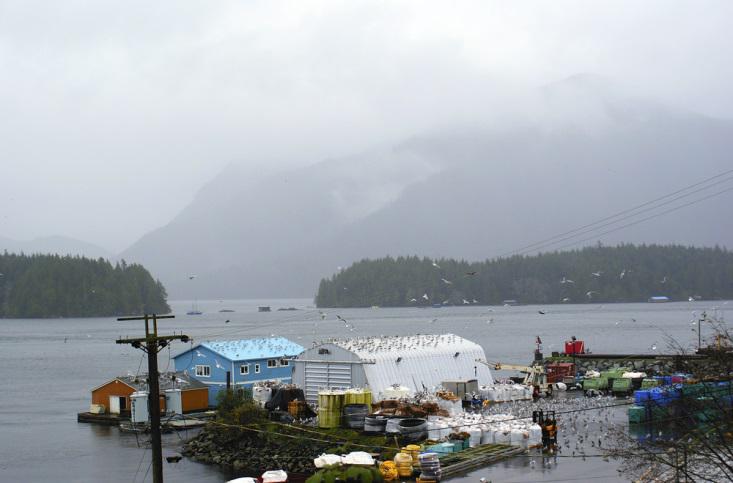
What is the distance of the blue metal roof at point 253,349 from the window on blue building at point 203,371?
88cm

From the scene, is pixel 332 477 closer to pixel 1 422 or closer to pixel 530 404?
pixel 530 404

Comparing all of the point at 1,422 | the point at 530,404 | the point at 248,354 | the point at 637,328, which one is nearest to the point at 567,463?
the point at 530,404

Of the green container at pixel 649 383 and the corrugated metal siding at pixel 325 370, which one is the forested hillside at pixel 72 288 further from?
the green container at pixel 649 383

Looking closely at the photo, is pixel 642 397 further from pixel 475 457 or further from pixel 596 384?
pixel 596 384

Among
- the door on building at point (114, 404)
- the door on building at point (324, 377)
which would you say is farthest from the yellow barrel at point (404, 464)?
the door on building at point (114, 404)

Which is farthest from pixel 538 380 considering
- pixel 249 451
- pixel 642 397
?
pixel 249 451

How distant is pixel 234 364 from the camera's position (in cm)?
4259

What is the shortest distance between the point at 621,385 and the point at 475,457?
1738cm

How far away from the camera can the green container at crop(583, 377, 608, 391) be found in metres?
43.7

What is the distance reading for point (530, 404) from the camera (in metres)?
38.9

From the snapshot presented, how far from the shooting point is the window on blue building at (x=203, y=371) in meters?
43.1

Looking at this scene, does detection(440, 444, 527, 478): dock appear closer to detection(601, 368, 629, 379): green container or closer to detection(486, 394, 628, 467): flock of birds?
detection(486, 394, 628, 467): flock of birds

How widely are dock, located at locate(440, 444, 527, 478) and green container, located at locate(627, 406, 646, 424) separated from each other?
6.02 meters

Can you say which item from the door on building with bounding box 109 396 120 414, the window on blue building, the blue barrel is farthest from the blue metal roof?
the blue barrel
